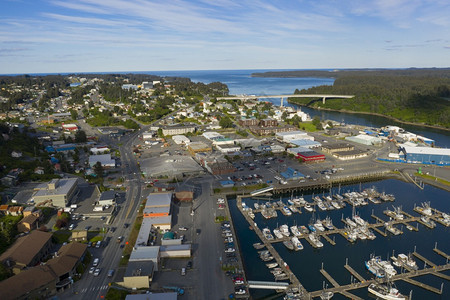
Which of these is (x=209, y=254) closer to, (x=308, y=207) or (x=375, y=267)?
(x=375, y=267)

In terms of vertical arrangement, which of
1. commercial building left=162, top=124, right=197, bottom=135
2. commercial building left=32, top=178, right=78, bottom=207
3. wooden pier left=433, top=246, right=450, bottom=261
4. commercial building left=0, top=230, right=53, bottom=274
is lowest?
wooden pier left=433, top=246, right=450, bottom=261

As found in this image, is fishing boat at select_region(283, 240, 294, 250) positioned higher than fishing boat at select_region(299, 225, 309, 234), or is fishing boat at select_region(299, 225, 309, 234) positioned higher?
fishing boat at select_region(299, 225, 309, 234)

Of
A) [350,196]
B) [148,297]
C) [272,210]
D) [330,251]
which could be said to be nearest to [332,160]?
[350,196]

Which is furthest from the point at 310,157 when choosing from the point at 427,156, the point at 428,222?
the point at 428,222

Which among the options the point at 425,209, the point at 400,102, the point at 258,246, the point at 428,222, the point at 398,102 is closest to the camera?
the point at 258,246

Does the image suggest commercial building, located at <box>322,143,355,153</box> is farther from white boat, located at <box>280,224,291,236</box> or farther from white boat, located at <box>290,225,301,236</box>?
white boat, located at <box>280,224,291,236</box>

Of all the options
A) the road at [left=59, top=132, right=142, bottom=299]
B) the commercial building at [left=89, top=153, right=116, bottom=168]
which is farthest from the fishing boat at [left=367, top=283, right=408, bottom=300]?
the commercial building at [left=89, top=153, right=116, bottom=168]

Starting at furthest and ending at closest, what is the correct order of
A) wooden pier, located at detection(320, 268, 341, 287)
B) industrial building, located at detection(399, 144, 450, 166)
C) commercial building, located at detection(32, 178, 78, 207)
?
industrial building, located at detection(399, 144, 450, 166)
commercial building, located at detection(32, 178, 78, 207)
wooden pier, located at detection(320, 268, 341, 287)

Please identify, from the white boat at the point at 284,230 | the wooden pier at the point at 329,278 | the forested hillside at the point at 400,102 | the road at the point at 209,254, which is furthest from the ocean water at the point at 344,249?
the forested hillside at the point at 400,102
